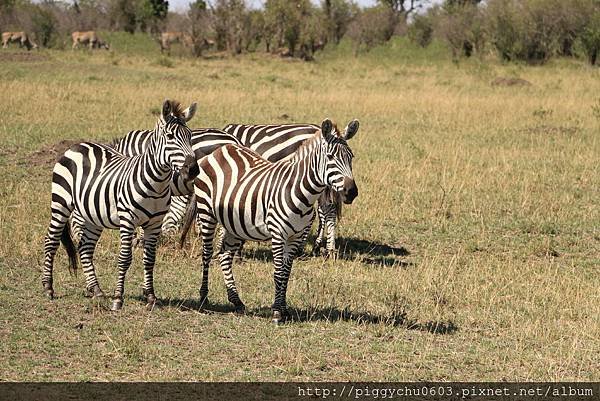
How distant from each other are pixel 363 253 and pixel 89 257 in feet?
11.6

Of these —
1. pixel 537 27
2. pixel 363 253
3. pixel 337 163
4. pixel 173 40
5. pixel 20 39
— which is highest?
pixel 537 27

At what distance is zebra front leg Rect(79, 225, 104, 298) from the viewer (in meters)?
7.99

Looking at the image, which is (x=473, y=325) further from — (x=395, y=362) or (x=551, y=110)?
(x=551, y=110)

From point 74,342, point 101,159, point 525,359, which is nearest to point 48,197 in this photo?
point 101,159

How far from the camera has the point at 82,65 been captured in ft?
92.8

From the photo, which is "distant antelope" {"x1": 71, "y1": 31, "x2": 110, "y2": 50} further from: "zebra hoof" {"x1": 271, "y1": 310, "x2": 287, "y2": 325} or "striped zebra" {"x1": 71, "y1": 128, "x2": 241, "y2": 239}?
"zebra hoof" {"x1": 271, "y1": 310, "x2": 287, "y2": 325}

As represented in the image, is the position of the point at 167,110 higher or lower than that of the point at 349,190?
higher

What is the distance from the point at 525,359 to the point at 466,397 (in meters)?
0.89

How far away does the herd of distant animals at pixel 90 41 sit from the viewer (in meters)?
42.1

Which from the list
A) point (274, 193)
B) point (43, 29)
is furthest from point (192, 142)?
point (43, 29)

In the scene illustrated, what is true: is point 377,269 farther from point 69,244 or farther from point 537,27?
point 537,27

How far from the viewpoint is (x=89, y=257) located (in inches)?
318

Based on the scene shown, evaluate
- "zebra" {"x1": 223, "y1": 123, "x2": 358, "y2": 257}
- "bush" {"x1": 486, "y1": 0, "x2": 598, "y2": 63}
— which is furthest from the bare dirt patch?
"zebra" {"x1": 223, "y1": 123, "x2": 358, "y2": 257}

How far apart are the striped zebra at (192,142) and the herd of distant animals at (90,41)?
3255 centimetres
